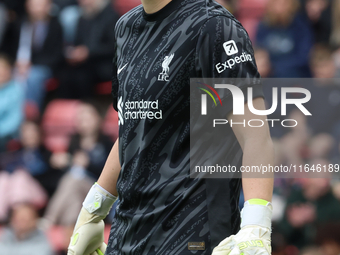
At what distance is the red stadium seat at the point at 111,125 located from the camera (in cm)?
579

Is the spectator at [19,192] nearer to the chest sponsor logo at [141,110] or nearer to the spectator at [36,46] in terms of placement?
the spectator at [36,46]

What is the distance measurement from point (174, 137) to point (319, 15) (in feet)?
14.3

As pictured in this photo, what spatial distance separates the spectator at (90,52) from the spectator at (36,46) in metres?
0.21

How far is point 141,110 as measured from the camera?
2.07 m

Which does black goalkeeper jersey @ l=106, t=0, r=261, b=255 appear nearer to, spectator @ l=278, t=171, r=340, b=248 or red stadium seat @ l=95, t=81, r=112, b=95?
spectator @ l=278, t=171, r=340, b=248

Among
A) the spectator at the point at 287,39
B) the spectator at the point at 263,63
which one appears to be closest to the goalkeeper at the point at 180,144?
the spectator at the point at 263,63

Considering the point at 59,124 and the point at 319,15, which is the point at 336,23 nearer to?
the point at 319,15

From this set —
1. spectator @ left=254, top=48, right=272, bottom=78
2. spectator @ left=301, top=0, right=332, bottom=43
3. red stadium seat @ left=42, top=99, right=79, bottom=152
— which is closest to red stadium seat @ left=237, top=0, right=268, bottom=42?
spectator @ left=254, top=48, right=272, bottom=78

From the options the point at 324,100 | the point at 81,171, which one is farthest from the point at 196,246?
the point at 81,171

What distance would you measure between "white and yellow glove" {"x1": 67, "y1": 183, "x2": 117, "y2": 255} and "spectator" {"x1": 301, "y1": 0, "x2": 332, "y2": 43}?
4.01 meters

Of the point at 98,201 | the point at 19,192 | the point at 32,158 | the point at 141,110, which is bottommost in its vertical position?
the point at 98,201

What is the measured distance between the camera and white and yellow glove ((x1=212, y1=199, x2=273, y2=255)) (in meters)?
1.70

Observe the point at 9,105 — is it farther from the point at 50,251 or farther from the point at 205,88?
the point at 205,88

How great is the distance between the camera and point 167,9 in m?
2.10
